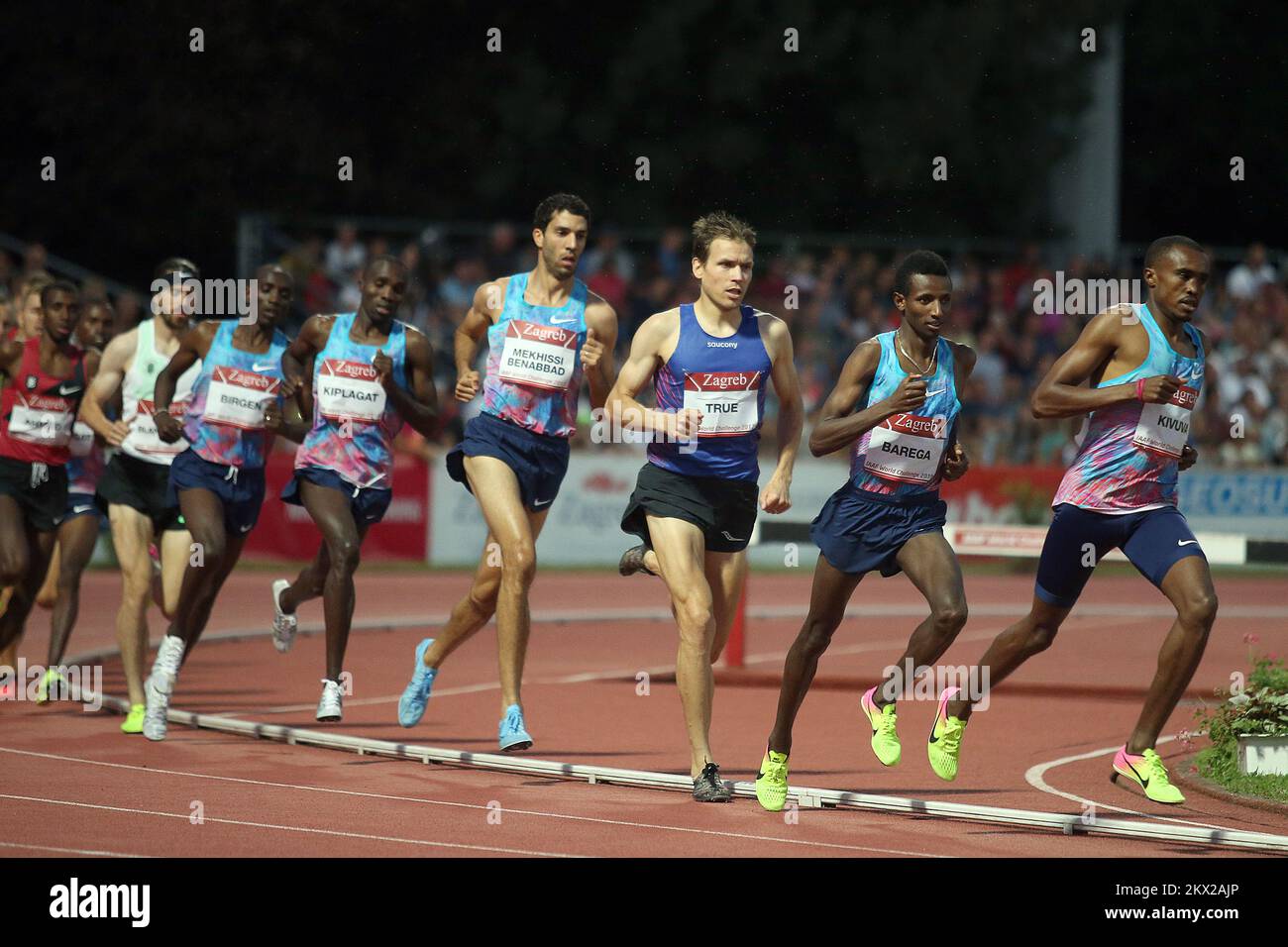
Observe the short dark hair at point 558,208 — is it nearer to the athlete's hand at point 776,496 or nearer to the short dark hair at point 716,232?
the short dark hair at point 716,232

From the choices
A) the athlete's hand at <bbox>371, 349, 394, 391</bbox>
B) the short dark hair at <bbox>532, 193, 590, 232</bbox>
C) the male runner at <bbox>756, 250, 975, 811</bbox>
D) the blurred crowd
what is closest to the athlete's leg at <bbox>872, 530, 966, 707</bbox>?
the male runner at <bbox>756, 250, 975, 811</bbox>

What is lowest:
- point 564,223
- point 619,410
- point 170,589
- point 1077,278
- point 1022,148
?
point 170,589

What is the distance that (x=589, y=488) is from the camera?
2478cm

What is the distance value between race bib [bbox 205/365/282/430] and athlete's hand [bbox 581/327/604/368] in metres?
2.29

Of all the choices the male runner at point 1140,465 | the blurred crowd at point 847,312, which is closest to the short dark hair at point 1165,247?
the male runner at point 1140,465

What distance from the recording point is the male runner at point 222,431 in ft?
36.3

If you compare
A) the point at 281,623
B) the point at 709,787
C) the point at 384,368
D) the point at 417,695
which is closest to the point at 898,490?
the point at 709,787

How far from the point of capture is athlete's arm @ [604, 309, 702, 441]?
8953mm

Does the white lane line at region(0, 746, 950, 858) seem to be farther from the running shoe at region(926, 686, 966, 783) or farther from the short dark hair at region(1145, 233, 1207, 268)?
the short dark hair at region(1145, 233, 1207, 268)

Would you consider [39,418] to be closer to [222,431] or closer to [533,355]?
[222,431]

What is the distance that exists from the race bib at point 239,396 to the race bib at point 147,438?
2.22 ft

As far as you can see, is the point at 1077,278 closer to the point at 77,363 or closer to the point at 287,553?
the point at 287,553

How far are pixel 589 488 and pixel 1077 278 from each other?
875 centimetres
